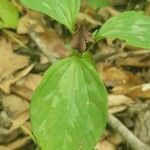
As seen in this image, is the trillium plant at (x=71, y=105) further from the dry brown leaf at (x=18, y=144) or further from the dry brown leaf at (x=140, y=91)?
the dry brown leaf at (x=140, y=91)

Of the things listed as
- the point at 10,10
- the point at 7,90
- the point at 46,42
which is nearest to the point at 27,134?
the point at 7,90

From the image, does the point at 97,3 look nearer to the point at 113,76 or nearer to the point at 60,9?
the point at 113,76

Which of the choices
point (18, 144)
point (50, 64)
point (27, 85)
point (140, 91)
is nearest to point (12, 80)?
point (27, 85)

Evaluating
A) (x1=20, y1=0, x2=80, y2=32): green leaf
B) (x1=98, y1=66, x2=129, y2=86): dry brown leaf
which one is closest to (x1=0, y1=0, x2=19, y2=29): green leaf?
(x1=98, y1=66, x2=129, y2=86): dry brown leaf

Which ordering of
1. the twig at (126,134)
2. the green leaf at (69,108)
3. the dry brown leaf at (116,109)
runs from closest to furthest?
the green leaf at (69,108) < the twig at (126,134) < the dry brown leaf at (116,109)

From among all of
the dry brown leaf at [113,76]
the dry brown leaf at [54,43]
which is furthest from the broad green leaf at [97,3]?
the dry brown leaf at [113,76]

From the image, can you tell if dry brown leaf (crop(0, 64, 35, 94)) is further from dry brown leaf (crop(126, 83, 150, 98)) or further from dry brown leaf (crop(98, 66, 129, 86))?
dry brown leaf (crop(126, 83, 150, 98))

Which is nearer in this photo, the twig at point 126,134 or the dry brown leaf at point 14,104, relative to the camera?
the twig at point 126,134
